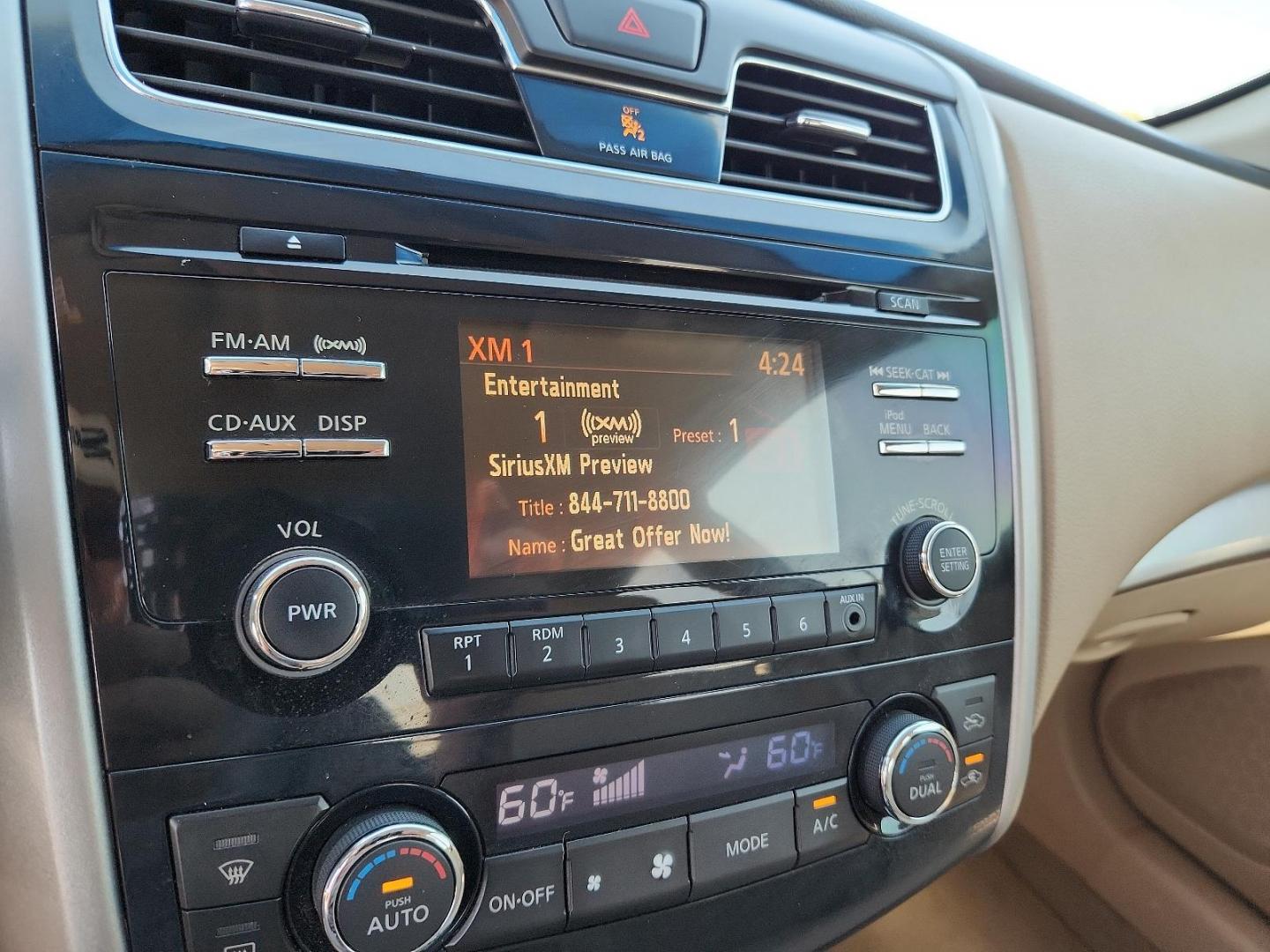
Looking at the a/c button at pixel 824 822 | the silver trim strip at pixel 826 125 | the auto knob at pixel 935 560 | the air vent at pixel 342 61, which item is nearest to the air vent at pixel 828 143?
the silver trim strip at pixel 826 125

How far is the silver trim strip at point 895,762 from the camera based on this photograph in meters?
0.82

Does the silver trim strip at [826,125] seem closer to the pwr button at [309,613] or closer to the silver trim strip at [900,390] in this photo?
the silver trim strip at [900,390]

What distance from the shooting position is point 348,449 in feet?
2.07

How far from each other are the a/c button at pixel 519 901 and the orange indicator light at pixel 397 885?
9 cm

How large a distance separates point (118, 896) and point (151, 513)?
0.27 m

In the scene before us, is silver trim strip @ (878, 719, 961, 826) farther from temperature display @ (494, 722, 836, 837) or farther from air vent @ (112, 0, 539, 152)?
air vent @ (112, 0, 539, 152)

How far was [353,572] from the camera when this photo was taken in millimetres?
617

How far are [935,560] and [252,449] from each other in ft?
2.09

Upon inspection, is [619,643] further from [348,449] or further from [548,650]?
[348,449]

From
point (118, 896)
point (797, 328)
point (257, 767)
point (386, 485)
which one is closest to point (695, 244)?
point (797, 328)

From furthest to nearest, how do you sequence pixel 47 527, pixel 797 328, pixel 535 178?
pixel 797 328, pixel 535 178, pixel 47 527

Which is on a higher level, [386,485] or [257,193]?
[257,193]

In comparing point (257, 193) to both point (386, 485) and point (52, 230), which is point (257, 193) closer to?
point (52, 230)

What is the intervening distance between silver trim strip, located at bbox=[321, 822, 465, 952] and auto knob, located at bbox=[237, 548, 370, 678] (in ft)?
0.42
